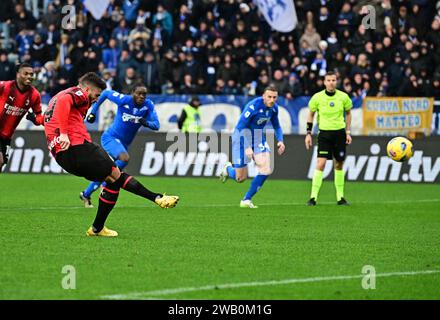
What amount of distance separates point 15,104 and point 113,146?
289cm

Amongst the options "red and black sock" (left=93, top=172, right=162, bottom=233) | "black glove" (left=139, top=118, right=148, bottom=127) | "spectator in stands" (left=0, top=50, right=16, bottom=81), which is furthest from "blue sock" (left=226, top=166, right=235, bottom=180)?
"spectator in stands" (left=0, top=50, right=16, bottom=81)

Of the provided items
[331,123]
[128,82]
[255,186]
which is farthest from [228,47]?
[255,186]

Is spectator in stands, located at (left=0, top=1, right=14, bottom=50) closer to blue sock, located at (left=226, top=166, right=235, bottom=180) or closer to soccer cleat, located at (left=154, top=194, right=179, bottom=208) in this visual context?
blue sock, located at (left=226, top=166, right=235, bottom=180)

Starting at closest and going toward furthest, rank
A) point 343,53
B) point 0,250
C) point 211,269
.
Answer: point 211,269 → point 0,250 → point 343,53

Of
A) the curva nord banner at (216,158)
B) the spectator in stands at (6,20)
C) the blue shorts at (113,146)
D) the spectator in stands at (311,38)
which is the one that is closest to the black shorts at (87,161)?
the blue shorts at (113,146)

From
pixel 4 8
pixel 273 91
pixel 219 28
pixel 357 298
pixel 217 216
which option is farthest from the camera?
pixel 4 8

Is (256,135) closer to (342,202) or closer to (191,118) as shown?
(342,202)

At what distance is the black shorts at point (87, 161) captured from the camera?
1181 centimetres

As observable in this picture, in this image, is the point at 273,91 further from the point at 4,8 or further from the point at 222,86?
the point at 4,8

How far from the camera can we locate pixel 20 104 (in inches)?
594

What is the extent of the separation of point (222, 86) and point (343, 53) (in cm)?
338

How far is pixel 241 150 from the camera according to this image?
1808 cm

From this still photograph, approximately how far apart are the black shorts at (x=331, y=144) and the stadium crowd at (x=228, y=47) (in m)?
6.98

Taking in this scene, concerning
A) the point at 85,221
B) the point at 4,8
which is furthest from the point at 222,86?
the point at 85,221
